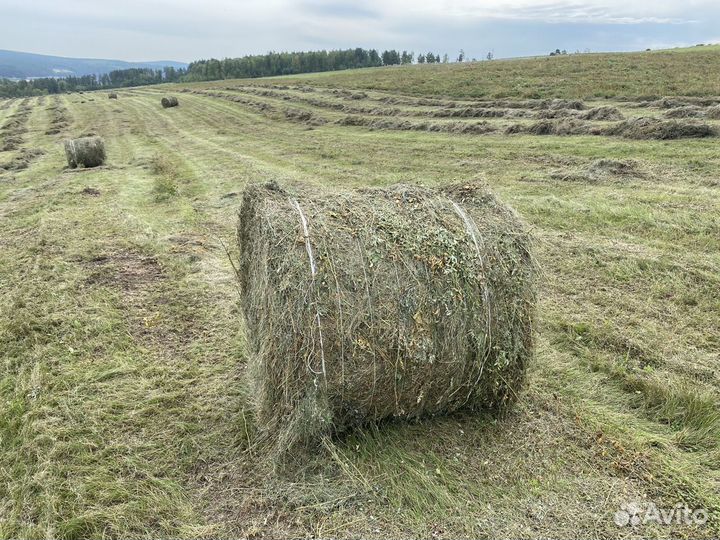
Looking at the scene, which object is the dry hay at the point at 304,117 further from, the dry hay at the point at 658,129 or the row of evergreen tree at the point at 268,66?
the row of evergreen tree at the point at 268,66

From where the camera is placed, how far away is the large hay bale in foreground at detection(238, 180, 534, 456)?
137 inches

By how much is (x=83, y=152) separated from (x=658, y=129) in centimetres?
1793

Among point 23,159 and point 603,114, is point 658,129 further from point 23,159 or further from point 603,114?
point 23,159

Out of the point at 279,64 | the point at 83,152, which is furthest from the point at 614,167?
the point at 279,64

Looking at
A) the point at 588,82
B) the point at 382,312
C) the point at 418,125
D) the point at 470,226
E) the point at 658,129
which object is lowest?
the point at 382,312

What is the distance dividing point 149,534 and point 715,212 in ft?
31.3

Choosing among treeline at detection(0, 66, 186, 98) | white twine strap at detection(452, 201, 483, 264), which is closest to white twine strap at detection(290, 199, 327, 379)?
white twine strap at detection(452, 201, 483, 264)

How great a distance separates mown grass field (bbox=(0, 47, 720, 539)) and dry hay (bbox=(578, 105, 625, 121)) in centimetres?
643

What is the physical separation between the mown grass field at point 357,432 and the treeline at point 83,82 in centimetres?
9190

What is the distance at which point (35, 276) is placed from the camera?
6.84 m

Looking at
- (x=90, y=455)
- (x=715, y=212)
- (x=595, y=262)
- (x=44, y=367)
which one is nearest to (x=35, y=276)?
(x=44, y=367)

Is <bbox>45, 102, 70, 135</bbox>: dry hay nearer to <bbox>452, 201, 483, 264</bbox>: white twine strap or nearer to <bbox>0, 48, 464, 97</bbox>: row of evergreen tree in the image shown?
<bbox>452, 201, 483, 264</bbox>: white twine strap

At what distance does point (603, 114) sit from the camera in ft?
56.8

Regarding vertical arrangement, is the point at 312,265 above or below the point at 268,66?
below
